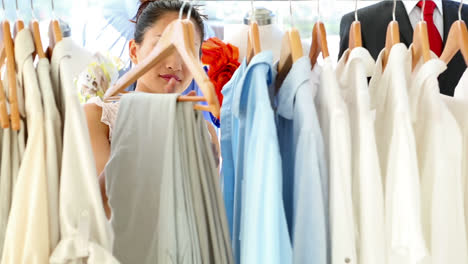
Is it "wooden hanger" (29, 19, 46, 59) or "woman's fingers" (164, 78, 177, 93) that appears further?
"woman's fingers" (164, 78, 177, 93)

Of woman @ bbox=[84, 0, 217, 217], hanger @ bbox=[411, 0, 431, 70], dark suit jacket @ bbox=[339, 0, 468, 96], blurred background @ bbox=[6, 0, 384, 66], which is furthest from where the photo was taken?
blurred background @ bbox=[6, 0, 384, 66]

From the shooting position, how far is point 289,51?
1.05m

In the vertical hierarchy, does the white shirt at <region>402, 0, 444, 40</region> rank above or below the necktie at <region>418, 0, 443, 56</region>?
above

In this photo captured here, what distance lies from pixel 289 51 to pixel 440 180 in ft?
1.15

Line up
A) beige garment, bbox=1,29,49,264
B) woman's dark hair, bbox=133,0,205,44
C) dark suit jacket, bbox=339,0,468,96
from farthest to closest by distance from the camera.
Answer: dark suit jacket, bbox=339,0,468,96 < woman's dark hair, bbox=133,0,205,44 < beige garment, bbox=1,29,49,264

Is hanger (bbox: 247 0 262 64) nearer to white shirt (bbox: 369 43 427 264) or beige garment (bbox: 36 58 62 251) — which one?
white shirt (bbox: 369 43 427 264)

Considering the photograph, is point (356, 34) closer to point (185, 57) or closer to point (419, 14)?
point (185, 57)

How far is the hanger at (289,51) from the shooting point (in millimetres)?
1017

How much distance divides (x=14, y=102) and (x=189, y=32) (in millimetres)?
324

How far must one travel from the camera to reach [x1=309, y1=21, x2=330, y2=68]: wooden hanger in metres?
1.06

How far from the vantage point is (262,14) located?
145 centimetres

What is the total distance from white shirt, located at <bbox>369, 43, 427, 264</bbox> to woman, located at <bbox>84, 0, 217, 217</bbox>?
0.59 metres

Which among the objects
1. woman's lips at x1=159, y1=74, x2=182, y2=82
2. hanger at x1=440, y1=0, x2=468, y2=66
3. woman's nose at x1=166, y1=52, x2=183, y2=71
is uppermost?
hanger at x1=440, y1=0, x2=468, y2=66

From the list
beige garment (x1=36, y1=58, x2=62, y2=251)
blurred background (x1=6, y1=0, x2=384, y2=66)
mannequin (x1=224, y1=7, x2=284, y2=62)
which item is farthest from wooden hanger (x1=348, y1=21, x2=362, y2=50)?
blurred background (x1=6, y1=0, x2=384, y2=66)
